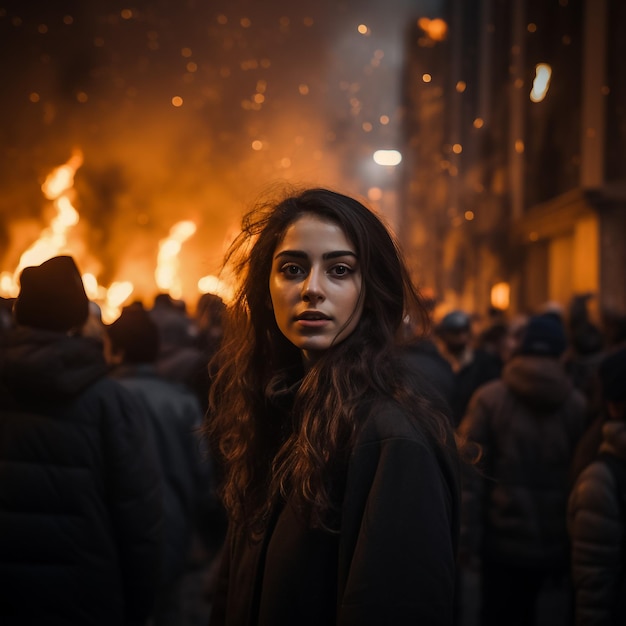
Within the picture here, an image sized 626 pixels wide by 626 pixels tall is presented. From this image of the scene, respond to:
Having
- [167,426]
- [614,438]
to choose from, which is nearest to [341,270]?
[614,438]

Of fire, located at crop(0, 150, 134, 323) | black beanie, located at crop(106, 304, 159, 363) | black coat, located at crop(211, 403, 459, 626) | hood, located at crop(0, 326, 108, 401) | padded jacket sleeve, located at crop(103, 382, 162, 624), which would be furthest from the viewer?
fire, located at crop(0, 150, 134, 323)

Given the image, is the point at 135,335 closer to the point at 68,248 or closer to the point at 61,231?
the point at 61,231

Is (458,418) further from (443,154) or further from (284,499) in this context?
(443,154)

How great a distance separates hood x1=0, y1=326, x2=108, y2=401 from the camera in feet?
9.36

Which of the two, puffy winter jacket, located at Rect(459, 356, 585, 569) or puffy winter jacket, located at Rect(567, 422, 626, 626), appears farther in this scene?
puffy winter jacket, located at Rect(459, 356, 585, 569)

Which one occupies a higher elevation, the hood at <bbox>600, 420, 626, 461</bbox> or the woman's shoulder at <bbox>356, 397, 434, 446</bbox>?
the woman's shoulder at <bbox>356, 397, 434, 446</bbox>

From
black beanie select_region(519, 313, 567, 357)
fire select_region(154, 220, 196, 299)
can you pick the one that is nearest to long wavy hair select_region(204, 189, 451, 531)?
black beanie select_region(519, 313, 567, 357)

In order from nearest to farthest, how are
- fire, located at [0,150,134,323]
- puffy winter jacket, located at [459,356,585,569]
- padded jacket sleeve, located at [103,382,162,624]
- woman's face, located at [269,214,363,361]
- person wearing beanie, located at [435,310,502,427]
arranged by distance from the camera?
woman's face, located at [269,214,363,361], padded jacket sleeve, located at [103,382,162,624], puffy winter jacket, located at [459,356,585,569], person wearing beanie, located at [435,310,502,427], fire, located at [0,150,134,323]

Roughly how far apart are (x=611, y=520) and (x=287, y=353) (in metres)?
1.49

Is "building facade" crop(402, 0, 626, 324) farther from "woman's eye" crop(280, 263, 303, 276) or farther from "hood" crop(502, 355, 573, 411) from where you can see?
"hood" crop(502, 355, 573, 411)

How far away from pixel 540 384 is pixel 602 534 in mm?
1392

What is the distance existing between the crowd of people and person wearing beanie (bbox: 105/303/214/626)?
12 millimetres

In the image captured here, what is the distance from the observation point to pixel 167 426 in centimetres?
428

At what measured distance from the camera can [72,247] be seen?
26.4 metres
